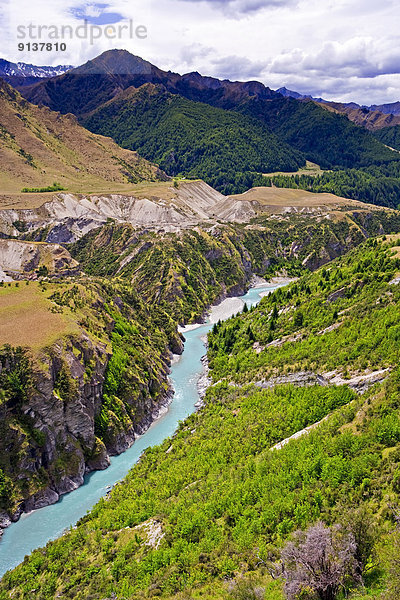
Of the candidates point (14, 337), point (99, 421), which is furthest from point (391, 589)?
point (14, 337)

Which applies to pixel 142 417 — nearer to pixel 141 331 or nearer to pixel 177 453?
pixel 177 453

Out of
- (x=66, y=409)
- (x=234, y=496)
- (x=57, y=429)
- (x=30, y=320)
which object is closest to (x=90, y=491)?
(x=57, y=429)

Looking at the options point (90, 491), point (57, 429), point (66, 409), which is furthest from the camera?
point (66, 409)

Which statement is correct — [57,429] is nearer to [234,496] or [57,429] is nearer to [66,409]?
[66,409]

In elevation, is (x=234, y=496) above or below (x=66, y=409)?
above

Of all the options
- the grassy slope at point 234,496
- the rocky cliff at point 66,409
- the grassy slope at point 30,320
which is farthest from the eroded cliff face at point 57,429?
the grassy slope at point 234,496

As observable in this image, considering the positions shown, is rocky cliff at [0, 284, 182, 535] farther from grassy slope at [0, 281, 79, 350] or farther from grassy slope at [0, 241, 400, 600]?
grassy slope at [0, 241, 400, 600]

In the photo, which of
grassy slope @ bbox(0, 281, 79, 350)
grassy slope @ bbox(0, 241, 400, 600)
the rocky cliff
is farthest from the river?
grassy slope @ bbox(0, 281, 79, 350)
